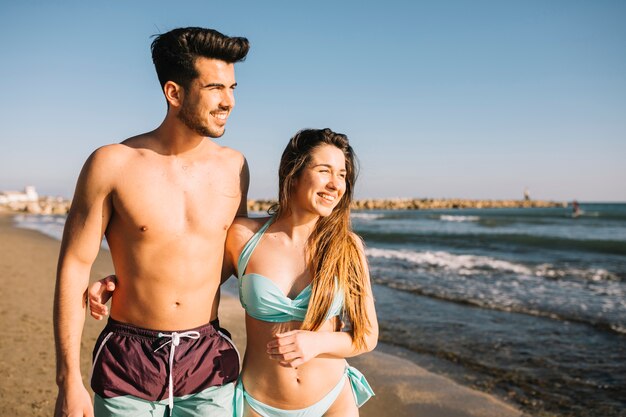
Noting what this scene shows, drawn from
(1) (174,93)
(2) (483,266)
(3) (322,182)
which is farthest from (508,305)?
(1) (174,93)

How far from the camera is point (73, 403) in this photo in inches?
84.1

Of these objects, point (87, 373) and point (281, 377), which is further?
point (87, 373)

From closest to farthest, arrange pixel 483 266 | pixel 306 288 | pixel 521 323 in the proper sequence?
pixel 306 288, pixel 521 323, pixel 483 266

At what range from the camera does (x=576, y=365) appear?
21.2 feet

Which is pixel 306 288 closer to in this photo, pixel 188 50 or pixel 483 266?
pixel 188 50

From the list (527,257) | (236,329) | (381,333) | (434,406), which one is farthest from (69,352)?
(527,257)

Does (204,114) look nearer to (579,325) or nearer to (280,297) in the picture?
(280,297)

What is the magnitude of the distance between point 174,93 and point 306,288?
1.17m

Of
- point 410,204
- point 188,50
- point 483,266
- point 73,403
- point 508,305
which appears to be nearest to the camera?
point 73,403

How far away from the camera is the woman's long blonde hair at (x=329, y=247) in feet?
8.18

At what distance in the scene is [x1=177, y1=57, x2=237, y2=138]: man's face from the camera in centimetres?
238

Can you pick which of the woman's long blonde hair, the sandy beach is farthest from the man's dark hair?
the sandy beach

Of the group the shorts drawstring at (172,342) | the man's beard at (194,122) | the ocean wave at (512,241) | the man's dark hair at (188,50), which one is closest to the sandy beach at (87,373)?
the shorts drawstring at (172,342)

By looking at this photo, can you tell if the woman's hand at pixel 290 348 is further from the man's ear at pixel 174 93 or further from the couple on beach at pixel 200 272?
the man's ear at pixel 174 93
